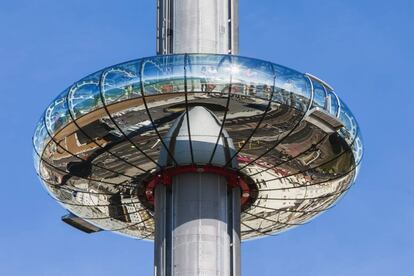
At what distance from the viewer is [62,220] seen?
5178 cm

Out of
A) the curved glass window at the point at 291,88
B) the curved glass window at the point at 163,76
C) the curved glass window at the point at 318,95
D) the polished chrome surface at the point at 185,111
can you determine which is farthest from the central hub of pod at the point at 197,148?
the curved glass window at the point at 318,95

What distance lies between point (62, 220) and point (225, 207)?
778 cm

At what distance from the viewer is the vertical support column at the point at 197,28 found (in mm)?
48531

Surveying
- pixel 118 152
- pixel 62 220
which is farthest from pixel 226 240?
pixel 62 220

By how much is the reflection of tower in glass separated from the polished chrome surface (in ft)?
0.15

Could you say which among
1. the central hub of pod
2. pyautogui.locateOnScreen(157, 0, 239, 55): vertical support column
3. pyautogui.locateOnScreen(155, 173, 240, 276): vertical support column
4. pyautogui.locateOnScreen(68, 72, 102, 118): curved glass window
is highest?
pyautogui.locateOnScreen(157, 0, 239, 55): vertical support column

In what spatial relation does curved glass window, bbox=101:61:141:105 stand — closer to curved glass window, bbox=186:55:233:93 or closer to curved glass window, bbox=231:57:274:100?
curved glass window, bbox=186:55:233:93

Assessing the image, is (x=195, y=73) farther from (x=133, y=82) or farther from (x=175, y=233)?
(x=175, y=233)

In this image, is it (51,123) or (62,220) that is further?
(62,220)

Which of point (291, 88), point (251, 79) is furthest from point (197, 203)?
point (291, 88)

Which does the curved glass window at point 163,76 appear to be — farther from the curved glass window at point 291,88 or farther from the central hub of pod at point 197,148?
the curved glass window at point 291,88

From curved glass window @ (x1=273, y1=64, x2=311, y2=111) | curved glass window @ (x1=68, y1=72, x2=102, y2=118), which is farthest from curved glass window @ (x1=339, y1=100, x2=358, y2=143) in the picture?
curved glass window @ (x1=68, y1=72, x2=102, y2=118)

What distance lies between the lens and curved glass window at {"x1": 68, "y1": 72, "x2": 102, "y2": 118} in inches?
1766

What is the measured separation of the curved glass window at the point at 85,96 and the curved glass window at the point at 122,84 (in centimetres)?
26
